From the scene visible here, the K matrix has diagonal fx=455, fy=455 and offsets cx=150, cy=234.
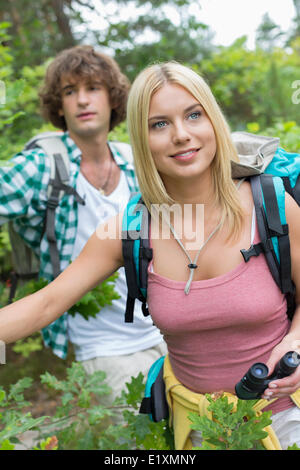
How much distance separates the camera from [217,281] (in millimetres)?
1847

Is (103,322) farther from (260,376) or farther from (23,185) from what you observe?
(260,376)

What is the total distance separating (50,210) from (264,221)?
169 centimetres

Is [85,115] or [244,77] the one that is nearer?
[85,115]

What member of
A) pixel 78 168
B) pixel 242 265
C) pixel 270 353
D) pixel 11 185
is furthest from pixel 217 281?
pixel 78 168

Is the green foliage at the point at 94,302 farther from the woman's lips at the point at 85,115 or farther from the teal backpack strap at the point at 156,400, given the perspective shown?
the woman's lips at the point at 85,115

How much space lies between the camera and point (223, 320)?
1.83 meters

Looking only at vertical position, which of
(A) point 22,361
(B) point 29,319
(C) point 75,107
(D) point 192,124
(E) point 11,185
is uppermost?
(C) point 75,107

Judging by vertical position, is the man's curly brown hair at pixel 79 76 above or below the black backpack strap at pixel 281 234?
above

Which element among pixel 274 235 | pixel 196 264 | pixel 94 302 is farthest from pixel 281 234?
pixel 94 302

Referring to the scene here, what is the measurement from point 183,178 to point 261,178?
1.10 ft

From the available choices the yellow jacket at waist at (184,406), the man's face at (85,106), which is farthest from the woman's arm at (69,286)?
the man's face at (85,106)

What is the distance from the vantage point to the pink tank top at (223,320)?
1.83 metres

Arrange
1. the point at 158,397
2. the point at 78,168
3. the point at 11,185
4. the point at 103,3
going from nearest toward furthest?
the point at 158,397 < the point at 11,185 < the point at 78,168 < the point at 103,3
